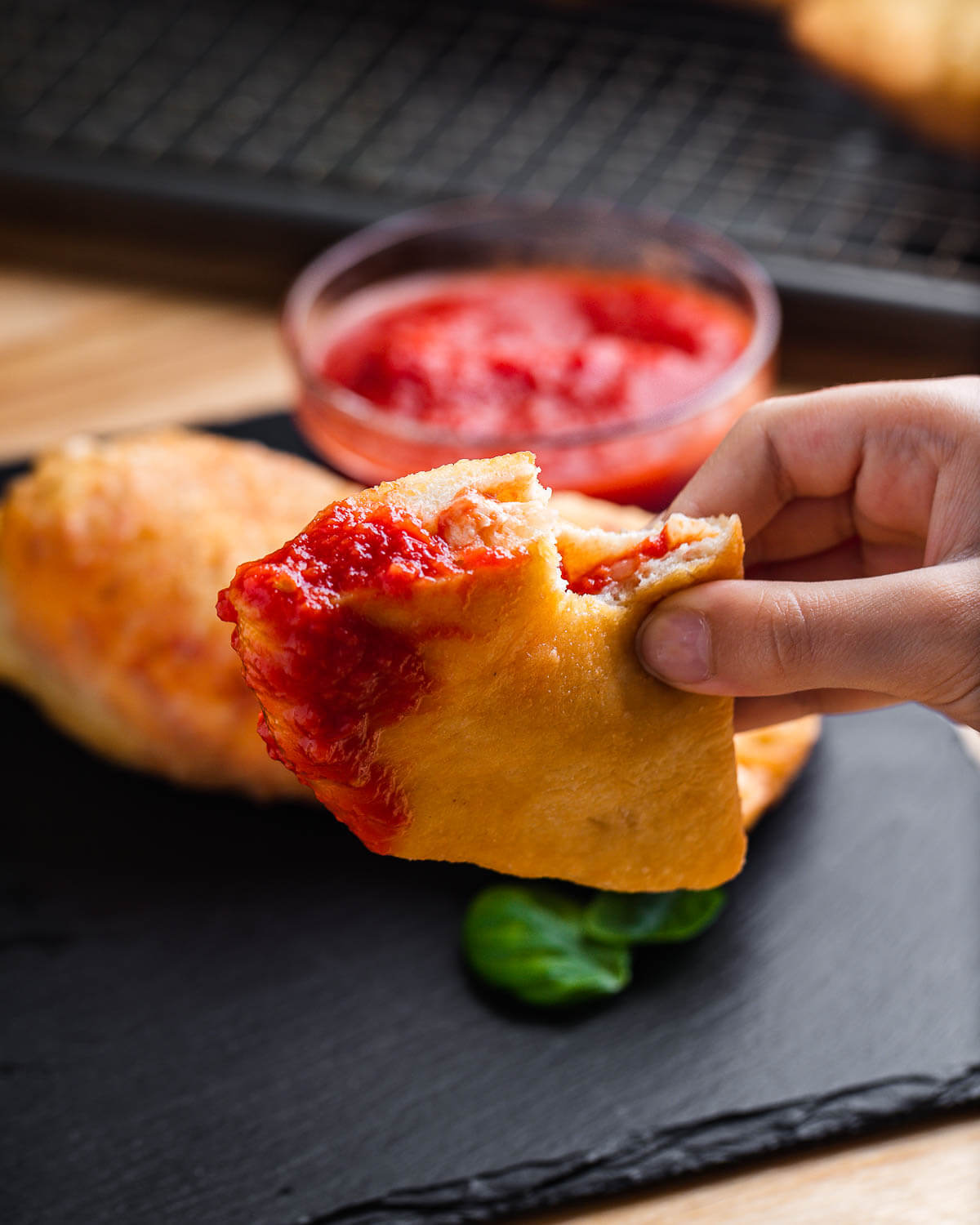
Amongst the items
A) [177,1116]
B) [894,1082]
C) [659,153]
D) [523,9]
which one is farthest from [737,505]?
[523,9]

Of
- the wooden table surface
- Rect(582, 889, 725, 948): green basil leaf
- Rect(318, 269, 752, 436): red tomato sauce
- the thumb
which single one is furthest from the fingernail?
the wooden table surface

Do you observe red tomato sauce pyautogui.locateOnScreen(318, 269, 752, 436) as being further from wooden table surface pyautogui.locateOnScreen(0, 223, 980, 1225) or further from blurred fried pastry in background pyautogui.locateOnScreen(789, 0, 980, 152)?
A: blurred fried pastry in background pyautogui.locateOnScreen(789, 0, 980, 152)

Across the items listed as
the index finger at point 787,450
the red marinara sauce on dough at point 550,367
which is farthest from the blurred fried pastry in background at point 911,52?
the index finger at point 787,450

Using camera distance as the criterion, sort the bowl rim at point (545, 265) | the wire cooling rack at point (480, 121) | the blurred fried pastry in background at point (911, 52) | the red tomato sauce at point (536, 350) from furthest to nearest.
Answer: the blurred fried pastry in background at point (911, 52)
the wire cooling rack at point (480, 121)
the red tomato sauce at point (536, 350)
the bowl rim at point (545, 265)

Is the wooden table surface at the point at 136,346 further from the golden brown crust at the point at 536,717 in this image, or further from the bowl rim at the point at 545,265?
the golden brown crust at the point at 536,717

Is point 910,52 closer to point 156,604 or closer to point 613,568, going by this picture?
point 156,604

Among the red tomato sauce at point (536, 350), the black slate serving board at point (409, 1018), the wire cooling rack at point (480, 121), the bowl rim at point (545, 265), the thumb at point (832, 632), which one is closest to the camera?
the thumb at point (832, 632)
